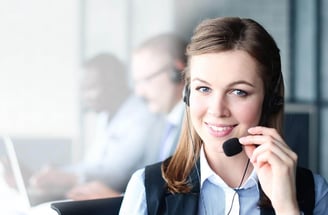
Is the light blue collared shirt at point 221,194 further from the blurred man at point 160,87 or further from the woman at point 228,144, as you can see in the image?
the blurred man at point 160,87

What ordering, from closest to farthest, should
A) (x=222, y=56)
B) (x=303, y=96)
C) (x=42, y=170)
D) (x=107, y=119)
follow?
(x=222, y=56), (x=42, y=170), (x=107, y=119), (x=303, y=96)

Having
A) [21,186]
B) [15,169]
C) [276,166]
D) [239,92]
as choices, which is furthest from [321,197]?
[15,169]

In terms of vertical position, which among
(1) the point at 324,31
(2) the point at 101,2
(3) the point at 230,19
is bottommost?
(1) the point at 324,31

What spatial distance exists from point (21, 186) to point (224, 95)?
0.56m

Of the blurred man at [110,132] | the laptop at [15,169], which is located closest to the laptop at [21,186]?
the laptop at [15,169]

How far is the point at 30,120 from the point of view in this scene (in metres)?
1.75

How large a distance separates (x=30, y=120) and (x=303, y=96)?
1.76 meters

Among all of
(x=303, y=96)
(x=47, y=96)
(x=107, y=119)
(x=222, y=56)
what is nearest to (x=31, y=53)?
(x=47, y=96)

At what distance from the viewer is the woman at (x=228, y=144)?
0.99 meters

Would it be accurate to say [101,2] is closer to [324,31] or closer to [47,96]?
[47,96]

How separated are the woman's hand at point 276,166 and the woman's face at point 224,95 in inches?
1.6

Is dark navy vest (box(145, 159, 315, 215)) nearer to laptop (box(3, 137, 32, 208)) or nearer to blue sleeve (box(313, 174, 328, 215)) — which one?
blue sleeve (box(313, 174, 328, 215))

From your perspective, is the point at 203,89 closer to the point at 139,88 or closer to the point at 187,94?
the point at 187,94

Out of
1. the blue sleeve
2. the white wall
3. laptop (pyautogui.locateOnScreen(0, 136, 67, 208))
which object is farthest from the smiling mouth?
the white wall
